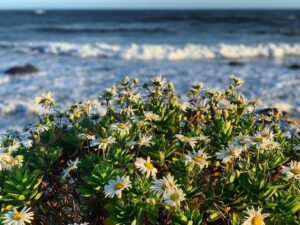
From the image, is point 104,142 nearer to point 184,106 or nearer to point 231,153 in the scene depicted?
point 231,153

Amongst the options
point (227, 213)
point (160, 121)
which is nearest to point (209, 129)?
point (160, 121)

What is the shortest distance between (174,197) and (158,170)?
1.74 feet

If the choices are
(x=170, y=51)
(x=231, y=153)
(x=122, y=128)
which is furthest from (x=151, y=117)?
(x=170, y=51)

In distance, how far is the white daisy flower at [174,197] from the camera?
6.19 feet

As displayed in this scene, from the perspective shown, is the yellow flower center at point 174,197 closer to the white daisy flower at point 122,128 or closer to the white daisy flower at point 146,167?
the white daisy flower at point 146,167

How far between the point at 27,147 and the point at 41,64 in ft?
45.1

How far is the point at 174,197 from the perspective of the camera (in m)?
1.92

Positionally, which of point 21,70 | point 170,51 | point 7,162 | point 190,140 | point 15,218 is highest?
point 190,140

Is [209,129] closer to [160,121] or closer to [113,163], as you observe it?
[160,121]

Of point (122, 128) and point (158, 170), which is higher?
point (122, 128)

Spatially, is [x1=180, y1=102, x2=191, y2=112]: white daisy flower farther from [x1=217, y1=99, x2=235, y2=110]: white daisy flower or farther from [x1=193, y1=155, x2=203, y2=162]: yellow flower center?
[x1=193, y1=155, x2=203, y2=162]: yellow flower center

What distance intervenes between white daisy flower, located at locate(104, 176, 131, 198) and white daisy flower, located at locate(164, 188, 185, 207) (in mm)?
186

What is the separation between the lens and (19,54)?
62.7ft

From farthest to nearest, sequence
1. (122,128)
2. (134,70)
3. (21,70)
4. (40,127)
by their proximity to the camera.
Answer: (134,70) → (21,70) → (40,127) → (122,128)
